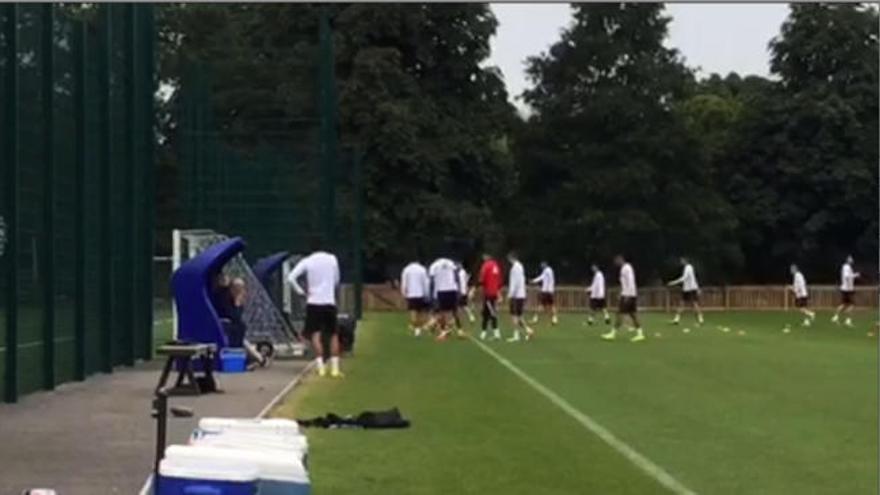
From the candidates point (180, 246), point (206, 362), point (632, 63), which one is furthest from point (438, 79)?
point (206, 362)

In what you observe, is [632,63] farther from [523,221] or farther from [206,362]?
[206,362]

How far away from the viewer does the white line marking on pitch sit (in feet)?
46.2

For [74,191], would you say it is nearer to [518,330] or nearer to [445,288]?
[445,288]

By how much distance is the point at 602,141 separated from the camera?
90250 millimetres

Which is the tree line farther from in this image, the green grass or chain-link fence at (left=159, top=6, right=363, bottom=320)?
the green grass

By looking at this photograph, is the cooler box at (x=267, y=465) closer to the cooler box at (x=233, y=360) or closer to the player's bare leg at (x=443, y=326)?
the cooler box at (x=233, y=360)

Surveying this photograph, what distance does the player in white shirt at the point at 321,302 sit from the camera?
87.1 feet

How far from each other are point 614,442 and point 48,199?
8.93 meters

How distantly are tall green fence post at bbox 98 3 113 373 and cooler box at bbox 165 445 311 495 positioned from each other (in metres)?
17.7

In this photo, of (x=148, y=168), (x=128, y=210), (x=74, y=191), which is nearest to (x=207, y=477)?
(x=74, y=191)

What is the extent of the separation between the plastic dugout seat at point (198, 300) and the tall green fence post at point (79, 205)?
4.04ft

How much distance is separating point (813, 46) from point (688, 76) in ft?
22.0

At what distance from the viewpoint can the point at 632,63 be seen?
92.1 metres

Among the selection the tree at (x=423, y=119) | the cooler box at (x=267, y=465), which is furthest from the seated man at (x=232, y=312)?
the tree at (x=423, y=119)
